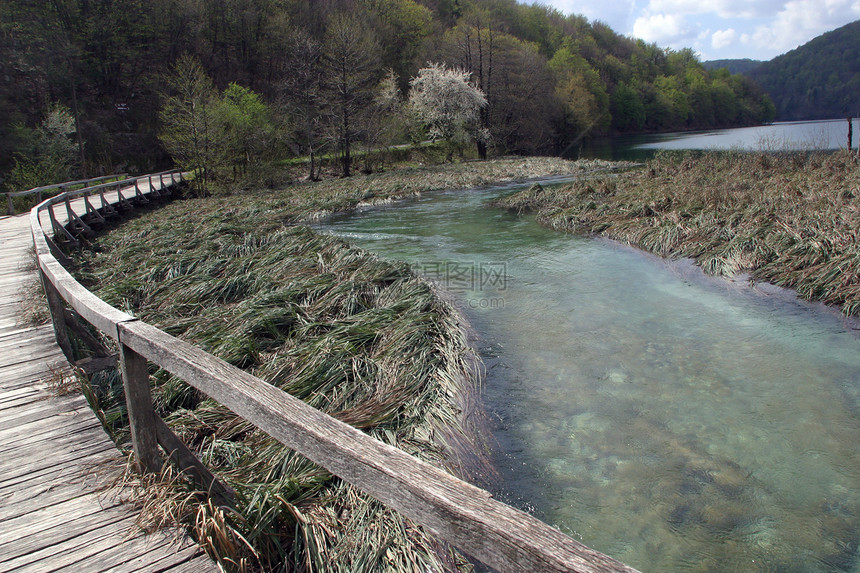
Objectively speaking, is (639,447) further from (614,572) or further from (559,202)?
(559,202)

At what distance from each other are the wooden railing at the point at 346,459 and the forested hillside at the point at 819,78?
158 meters

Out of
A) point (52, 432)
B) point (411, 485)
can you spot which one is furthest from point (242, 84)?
point (411, 485)

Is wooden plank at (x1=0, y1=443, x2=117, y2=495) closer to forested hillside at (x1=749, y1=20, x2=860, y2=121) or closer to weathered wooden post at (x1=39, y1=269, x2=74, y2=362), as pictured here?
weathered wooden post at (x1=39, y1=269, x2=74, y2=362)

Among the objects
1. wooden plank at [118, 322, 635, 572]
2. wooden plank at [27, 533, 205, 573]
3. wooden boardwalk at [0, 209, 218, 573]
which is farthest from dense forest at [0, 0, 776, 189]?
wooden plank at [118, 322, 635, 572]

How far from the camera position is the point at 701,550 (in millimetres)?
3742

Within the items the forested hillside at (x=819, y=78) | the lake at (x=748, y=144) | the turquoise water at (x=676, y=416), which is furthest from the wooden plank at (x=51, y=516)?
the forested hillside at (x=819, y=78)

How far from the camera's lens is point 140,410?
3.20 m

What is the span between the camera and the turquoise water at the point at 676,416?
3.91 meters

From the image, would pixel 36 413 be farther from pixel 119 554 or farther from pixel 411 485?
pixel 411 485

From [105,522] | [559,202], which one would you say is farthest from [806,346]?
[559,202]

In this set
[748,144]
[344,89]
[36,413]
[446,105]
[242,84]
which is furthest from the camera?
[242,84]

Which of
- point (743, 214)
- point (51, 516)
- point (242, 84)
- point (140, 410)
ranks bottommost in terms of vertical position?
point (51, 516)

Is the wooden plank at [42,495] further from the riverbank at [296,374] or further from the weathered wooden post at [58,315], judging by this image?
the weathered wooden post at [58,315]

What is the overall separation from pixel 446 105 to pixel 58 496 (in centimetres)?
4259
